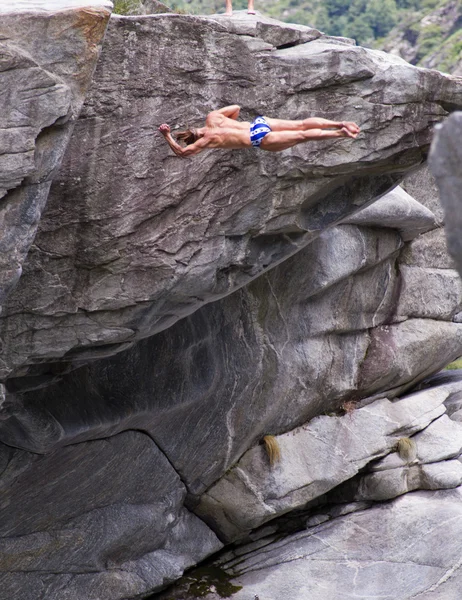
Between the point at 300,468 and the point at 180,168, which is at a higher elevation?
the point at 180,168

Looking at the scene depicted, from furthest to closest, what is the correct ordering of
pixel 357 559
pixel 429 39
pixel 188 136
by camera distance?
pixel 429 39 < pixel 357 559 < pixel 188 136

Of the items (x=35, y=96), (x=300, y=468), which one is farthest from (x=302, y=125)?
(x=300, y=468)

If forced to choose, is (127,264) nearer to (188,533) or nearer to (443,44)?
(188,533)

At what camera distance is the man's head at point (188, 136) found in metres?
11.0

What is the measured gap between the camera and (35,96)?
987 cm

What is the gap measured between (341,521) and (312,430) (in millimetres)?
2125

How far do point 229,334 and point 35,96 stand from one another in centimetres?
741

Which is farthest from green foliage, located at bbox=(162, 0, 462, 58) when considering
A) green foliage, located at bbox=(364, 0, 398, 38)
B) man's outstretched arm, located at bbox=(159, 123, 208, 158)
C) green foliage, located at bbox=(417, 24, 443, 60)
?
man's outstretched arm, located at bbox=(159, 123, 208, 158)

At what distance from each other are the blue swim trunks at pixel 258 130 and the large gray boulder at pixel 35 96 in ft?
7.39

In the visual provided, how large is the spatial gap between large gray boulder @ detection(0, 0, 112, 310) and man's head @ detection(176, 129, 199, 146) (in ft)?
4.83

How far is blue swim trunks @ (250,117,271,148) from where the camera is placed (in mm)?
10867

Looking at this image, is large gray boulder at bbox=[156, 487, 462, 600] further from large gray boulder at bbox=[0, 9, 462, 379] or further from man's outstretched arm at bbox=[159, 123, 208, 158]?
man's outstretched arm at bbox=[159, 123, 208, 158]

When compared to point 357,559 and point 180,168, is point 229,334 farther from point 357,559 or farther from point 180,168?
point 357,559

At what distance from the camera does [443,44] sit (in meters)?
69.1
